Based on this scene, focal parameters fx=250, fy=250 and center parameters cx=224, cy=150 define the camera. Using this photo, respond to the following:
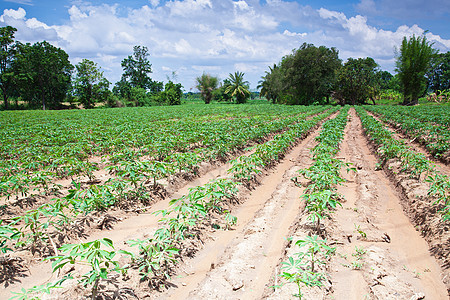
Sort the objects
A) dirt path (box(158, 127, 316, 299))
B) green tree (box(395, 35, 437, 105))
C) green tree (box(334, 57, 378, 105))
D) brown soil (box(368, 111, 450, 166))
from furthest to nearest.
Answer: green tree (box(334, 57, 378, 105)) < green tree (box(395, 35, 437, 105)) < brown soil (box(368, 111, 450, 166)) < dirt path (box(158, 127, 316, 299))

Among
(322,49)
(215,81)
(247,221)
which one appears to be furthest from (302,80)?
(247,221)

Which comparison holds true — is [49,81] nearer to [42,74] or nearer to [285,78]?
[42,74]

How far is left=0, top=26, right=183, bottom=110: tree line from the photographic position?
39375mm

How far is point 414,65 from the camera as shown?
38.2 metres

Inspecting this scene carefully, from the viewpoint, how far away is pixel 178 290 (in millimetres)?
2762

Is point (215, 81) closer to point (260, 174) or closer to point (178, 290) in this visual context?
point (260, 174)

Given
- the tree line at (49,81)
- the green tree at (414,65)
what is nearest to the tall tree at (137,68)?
the tree line at (49,81)

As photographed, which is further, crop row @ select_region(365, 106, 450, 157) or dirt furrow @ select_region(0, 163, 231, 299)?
crop row @ select_region(365, 106, 450, 157)

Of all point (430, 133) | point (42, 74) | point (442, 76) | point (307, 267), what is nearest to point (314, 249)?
point (307, 267)

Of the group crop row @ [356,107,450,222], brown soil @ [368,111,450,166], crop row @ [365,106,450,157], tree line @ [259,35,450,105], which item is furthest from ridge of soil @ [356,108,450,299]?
tree line @ [259,35,450,105]

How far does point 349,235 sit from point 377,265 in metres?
0.65

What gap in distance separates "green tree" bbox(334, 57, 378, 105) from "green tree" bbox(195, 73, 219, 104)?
968 inches

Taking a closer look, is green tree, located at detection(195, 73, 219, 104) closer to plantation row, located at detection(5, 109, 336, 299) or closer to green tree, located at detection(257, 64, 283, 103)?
green tree, located at detection(257, 64, 283, 103)

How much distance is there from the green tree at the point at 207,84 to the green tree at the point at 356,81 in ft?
80.6
